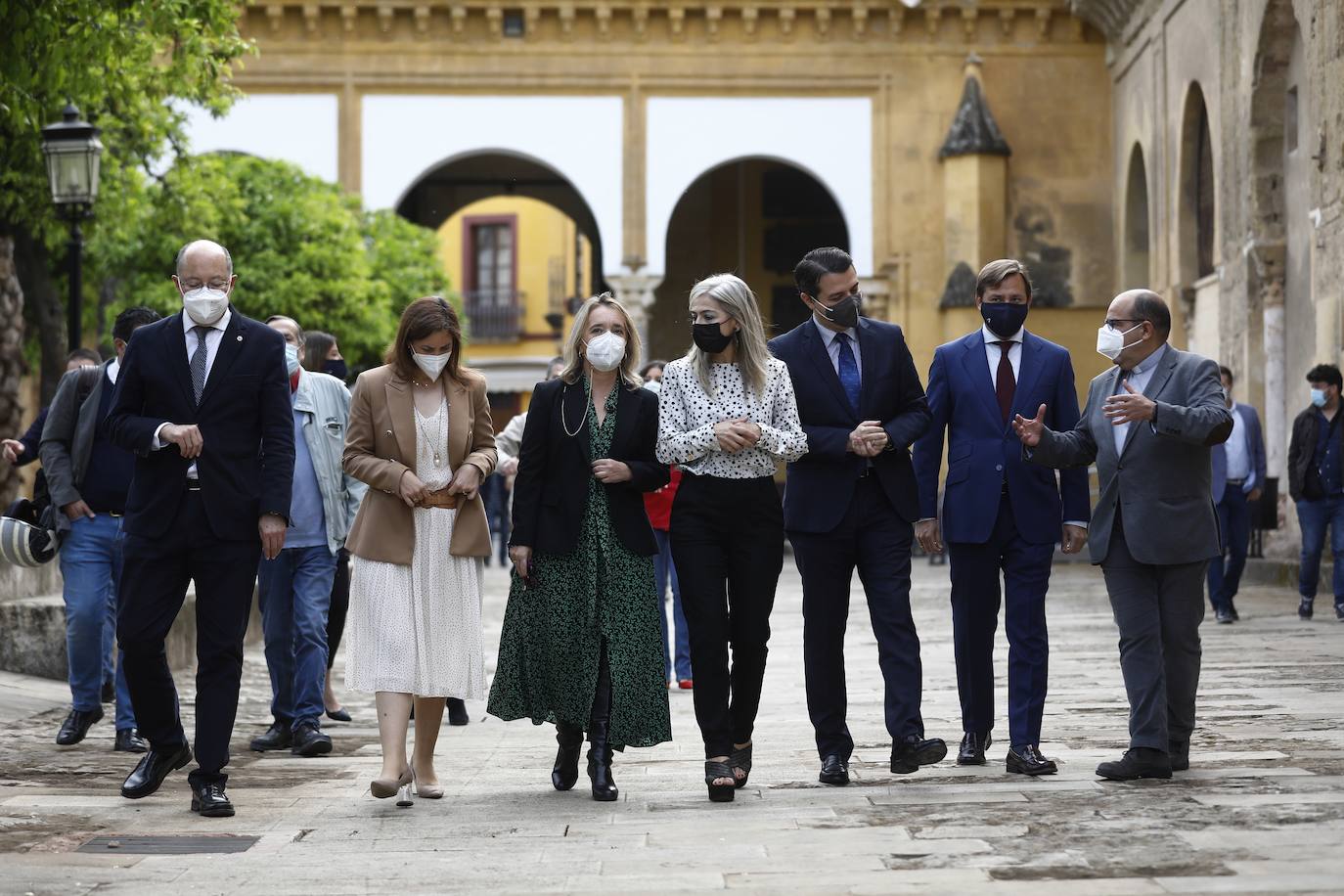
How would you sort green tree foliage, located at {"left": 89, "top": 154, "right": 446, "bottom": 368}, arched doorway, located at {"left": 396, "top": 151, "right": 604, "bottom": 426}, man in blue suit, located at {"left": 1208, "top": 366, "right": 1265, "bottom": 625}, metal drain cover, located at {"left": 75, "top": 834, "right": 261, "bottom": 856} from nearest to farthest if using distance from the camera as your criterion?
metal drain cover, located at {"left": 75, "top": 834, "right": 261, "bottom": 856}, man in blue suit, located at {"left": 1208, "top": 366, "right": 1265, "bottom": 625}, green tree foliage, located at {"left": 89, "top": 154, "right": 446, "bottom": 368}, arched doorway, located at {"left": 396, "top": 151, "right": 604, "bottom": 426}

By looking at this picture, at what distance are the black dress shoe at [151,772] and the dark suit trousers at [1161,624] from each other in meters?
3.41

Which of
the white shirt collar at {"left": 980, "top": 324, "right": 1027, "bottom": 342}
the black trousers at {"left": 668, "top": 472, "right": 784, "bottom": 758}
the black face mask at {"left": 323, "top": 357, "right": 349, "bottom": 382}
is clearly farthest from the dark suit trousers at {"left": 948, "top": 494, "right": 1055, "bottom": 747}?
the black face mask at {"left": 323, "top": 357, "right": 349, "bottom": 382}

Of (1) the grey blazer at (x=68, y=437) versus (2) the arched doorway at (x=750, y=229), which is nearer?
(1) the grey blazer at (x=68, y=437)

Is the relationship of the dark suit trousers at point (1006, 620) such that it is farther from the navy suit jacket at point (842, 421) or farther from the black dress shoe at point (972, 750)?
the navy suit jacket at point (842, 421)

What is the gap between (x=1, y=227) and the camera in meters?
16.4

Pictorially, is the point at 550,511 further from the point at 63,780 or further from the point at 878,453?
the point at 63,780

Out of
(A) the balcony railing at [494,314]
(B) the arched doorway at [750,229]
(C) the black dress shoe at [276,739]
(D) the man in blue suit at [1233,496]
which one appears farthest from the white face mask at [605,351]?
(A) the balcony railing at [494,314]

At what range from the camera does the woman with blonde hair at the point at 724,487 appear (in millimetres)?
6953

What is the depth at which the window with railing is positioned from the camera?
57.6m

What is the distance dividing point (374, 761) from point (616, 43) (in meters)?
23.0

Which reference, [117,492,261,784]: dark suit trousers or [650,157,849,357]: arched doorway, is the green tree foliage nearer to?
[650,157,849,357]: arched doorway

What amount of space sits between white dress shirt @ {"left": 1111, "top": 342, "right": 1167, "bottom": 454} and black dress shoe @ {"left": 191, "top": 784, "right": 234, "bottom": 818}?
3.37 metres

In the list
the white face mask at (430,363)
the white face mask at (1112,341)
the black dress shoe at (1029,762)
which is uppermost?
the white face mask at (1112,341)

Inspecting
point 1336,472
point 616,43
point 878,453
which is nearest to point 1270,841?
point 878,453
